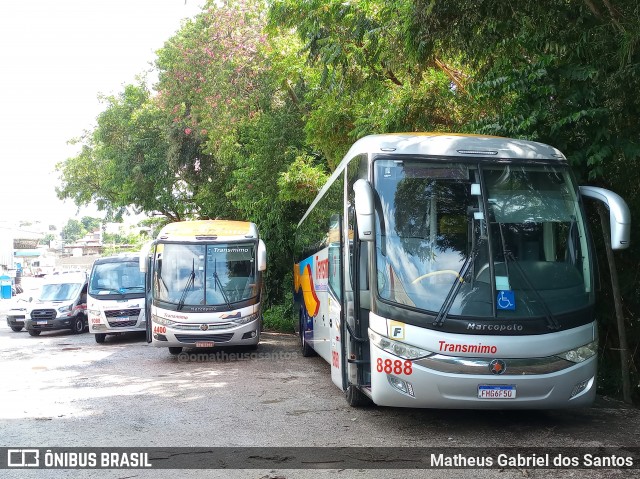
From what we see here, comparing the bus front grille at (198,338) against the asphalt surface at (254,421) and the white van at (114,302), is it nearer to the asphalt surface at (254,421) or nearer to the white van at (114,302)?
the asphalt surface at (254,421)

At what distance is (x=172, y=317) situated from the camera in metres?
14.9

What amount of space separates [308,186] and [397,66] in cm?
752

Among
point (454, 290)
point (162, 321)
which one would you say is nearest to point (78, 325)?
point (162, 321)

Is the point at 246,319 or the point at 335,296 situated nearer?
the point at 335,296

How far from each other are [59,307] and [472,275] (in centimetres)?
1990

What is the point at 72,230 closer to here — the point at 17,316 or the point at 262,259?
the point at 17,316

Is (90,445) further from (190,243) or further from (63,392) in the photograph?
(190,243)

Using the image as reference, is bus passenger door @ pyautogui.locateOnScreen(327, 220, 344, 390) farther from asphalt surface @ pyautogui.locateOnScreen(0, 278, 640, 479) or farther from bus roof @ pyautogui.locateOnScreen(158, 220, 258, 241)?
bus roof @ pyautogui.locateOnScreen(158, 220, 258, 241)

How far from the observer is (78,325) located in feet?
83.5

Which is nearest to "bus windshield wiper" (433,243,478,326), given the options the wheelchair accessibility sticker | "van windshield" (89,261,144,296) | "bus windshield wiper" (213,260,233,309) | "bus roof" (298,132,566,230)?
the wheelchair accessibility sticker

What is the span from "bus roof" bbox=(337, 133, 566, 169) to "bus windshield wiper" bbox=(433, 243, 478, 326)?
4.08ft

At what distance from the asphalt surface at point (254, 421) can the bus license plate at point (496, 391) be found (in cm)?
47

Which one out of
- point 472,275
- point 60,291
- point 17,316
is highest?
point 472,275

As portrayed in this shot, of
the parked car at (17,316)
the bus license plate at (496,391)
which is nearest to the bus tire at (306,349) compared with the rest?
the bus license plate at (496,391)
